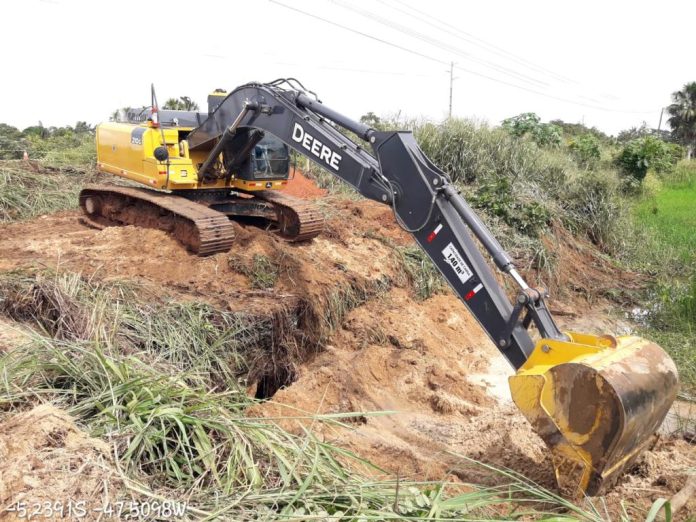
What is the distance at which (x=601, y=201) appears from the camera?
1304 centimetres

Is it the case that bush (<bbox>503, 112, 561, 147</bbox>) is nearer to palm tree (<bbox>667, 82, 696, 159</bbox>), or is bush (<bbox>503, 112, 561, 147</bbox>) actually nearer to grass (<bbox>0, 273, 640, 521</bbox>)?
grass (<bbox>0, 273, 640, 521</bbox>)

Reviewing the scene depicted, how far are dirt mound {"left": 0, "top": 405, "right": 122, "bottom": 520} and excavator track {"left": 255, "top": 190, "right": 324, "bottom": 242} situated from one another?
540cm

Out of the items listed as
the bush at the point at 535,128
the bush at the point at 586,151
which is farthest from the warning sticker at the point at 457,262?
the bush at the point at 535,128

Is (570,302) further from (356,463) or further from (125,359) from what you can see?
(125,359)

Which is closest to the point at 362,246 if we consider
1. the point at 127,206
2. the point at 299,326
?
the point at 299,326

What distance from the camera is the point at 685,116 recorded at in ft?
168

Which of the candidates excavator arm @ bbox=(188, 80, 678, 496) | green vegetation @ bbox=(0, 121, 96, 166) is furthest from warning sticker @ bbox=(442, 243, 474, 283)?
green vegetation @ bbox=(0, 121, 96, 166)

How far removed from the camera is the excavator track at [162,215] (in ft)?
23.3

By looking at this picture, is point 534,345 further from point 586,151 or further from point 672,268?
point 586,151

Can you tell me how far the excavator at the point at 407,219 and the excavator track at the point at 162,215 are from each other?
0.8 inches

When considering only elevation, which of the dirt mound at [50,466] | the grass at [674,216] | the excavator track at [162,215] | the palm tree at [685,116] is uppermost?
the dirt mound at [50,466]

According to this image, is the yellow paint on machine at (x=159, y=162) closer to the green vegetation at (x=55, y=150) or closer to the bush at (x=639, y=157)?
the green vegetation at (x=55, y=150)

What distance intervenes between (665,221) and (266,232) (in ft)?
39.5

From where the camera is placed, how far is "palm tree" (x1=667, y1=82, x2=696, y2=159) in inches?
2009
